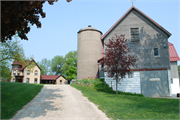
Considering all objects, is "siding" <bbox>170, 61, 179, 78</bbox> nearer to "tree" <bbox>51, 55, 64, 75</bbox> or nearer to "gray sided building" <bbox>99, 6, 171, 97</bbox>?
"gray sided building" <bbox>99, 6, 171, 97</bbox>

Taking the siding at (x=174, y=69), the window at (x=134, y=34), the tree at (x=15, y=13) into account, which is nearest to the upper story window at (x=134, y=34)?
the window at (x=134, y=34)

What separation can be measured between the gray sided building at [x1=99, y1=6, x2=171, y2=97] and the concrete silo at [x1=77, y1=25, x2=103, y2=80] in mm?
7621

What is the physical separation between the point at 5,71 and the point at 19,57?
4673 millimetres

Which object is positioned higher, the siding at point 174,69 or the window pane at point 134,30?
the window pane at point 134,30

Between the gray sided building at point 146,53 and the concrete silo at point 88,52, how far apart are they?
25.0 ft

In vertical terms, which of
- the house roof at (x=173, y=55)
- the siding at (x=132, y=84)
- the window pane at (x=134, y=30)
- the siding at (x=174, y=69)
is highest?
the window pane at (x=134, y=30)

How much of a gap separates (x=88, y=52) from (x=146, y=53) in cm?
1169

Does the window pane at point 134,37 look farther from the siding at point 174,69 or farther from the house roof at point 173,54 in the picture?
the siding at point 174,69

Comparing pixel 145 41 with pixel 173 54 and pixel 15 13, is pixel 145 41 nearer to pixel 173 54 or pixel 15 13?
pixel 173 54

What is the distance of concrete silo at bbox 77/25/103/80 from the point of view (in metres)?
26.6

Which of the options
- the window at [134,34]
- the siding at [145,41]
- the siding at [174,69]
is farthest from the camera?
the siding at [174,69]

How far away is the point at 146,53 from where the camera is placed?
18.6 meters

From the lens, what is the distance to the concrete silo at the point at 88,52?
26.6m

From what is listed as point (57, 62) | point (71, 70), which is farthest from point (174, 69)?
point (57, 62)
